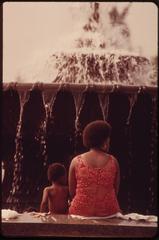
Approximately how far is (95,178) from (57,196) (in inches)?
16.9

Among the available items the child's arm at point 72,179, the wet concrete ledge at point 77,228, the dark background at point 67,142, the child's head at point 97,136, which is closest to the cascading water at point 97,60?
the dark background at point 67,142

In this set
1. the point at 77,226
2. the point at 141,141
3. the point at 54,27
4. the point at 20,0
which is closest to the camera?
the point at 77,226

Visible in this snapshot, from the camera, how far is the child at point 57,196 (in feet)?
10.4

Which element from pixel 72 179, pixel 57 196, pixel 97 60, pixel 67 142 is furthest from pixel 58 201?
pixel 97 60

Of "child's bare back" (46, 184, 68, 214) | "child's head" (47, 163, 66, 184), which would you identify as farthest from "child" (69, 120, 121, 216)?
"child's head" (47, 163, 66, 184)

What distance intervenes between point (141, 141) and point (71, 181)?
3.14ft

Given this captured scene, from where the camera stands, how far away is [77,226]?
2.72 metres

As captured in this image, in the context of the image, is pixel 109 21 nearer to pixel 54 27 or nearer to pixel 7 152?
pixel 54 27

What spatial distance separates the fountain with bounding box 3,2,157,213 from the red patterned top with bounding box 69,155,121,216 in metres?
0.68

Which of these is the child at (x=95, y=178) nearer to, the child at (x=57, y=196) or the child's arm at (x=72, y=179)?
the child's arm at (x=72, y=179)

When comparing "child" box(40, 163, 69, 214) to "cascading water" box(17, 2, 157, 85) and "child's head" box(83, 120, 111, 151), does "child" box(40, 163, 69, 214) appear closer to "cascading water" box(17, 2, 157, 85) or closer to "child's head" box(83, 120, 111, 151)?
"child's head" box(83, 120, 111, 151)

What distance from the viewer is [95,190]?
2.83m

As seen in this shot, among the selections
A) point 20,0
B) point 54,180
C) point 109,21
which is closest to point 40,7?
point 20,0

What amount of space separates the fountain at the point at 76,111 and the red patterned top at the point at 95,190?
682 millimetres
